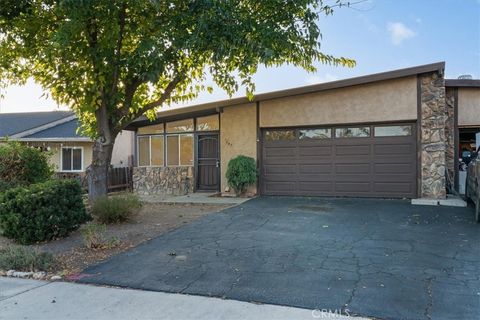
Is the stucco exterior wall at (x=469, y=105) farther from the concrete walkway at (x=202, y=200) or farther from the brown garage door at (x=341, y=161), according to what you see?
the concrete walkway at (x=202, y=200)

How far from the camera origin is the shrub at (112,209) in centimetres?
879

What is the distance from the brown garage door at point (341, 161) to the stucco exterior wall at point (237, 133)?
1.54 feet

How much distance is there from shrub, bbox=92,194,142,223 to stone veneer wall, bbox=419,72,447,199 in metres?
8.39

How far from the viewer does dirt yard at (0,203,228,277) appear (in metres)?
6.09

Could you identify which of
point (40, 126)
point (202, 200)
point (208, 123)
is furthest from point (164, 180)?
point (40, 126)

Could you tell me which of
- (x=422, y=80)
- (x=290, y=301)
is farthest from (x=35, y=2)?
(x=422, y=80)

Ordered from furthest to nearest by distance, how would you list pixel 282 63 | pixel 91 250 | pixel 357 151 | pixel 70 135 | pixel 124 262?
pixel 70 135 → pixel 357 151 → pixel 282 63 → pixel 91 250 → pixel 124 262

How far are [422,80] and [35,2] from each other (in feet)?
34.1

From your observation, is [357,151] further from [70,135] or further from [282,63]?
[70,135]

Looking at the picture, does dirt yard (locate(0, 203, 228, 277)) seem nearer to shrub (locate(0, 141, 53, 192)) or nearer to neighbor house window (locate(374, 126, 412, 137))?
shrub (locate(0, 141, 53, 192))

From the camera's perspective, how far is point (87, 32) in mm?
8586

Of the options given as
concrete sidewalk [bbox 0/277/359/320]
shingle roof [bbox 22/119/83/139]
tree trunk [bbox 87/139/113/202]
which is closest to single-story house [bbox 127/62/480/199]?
tree trunk [bbox 87/139/113/202]

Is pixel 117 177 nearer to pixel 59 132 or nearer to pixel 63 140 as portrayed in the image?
pixel 63 140

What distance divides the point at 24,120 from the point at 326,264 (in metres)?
23.1
